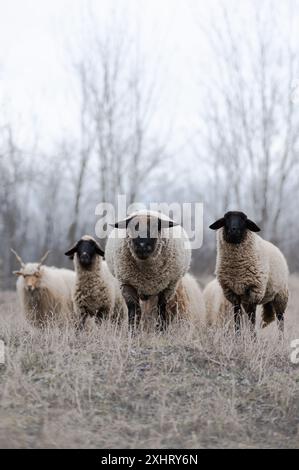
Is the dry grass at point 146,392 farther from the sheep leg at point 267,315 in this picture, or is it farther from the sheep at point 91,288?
the sheep leg at point 267,315

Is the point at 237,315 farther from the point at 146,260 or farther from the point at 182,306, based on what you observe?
the point at 146,260

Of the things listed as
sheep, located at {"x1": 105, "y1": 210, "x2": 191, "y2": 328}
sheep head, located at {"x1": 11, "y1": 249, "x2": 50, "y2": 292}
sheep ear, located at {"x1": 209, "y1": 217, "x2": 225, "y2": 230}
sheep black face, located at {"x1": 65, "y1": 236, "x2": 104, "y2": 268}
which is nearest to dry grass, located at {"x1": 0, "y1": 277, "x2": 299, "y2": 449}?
sheep, located at {"x1": 105, "y1": 210, "x2": 191, "y2": 328}

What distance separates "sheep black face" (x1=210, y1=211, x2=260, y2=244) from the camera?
27.7 ft

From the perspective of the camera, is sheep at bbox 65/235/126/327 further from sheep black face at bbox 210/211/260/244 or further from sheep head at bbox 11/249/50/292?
sheep black face at bbox 210/211/260/244

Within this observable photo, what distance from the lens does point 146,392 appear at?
5.64 m

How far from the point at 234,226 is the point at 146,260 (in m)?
1.25

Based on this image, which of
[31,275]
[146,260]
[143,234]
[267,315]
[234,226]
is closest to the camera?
[143,234]

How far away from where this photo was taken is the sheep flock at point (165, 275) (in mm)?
8320

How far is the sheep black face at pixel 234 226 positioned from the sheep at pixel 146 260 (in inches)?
26.2

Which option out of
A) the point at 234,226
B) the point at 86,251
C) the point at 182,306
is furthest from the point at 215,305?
the point at 234,226

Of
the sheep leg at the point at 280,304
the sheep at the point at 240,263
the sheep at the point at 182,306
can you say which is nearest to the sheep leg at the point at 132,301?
the sheep at the point at 182,306

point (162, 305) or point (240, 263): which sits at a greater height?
point (240, 263)
